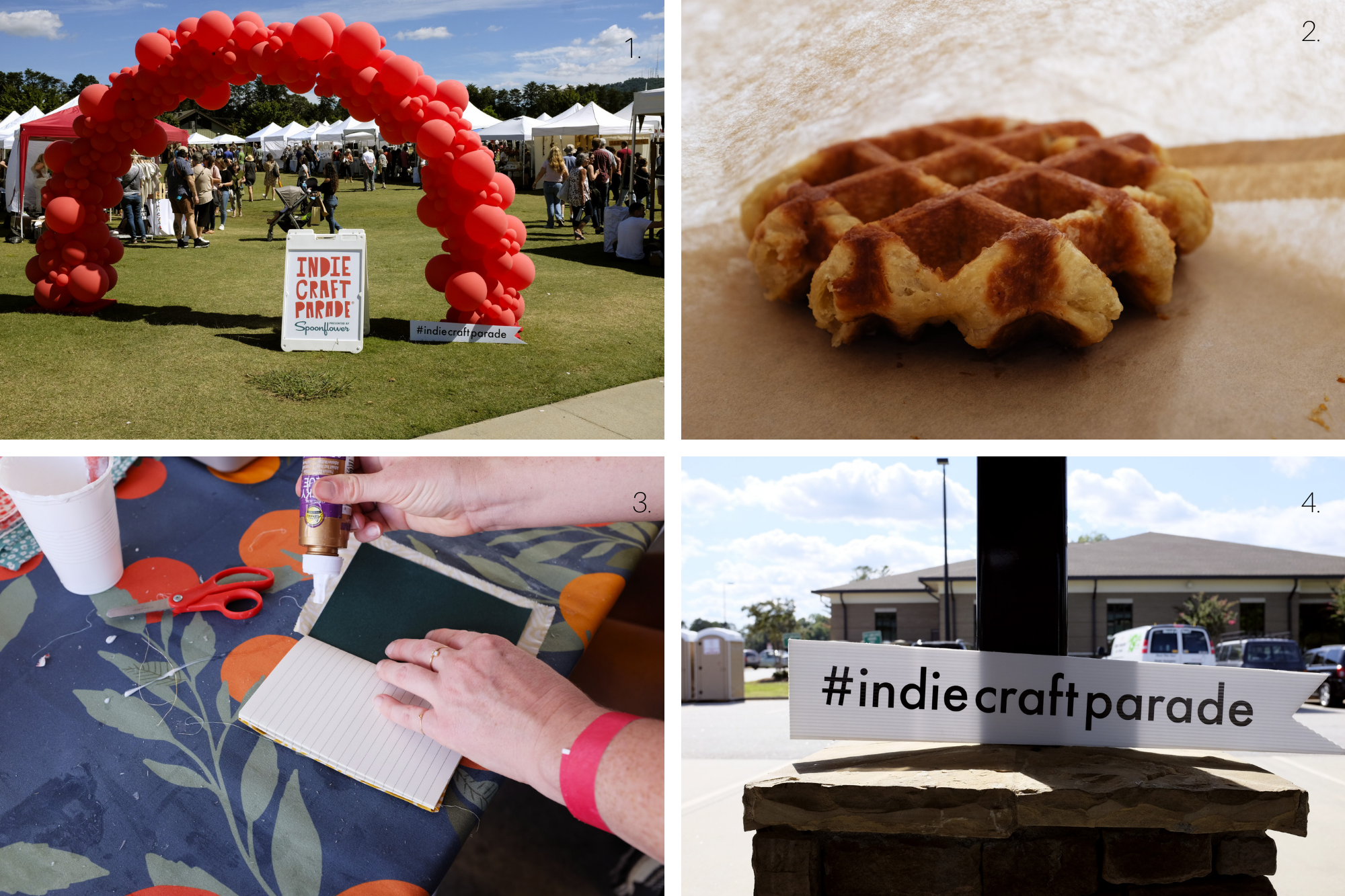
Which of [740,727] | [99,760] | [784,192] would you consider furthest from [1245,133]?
[740,727]

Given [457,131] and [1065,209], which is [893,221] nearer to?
[1065,209]

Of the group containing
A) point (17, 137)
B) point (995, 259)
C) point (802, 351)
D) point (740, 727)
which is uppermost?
point (17, 137)

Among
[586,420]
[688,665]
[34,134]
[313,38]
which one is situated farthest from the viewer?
[688,665]

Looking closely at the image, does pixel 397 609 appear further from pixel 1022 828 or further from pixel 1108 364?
pixel 1108 364

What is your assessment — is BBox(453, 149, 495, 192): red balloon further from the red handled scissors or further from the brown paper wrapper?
the red handled scissors

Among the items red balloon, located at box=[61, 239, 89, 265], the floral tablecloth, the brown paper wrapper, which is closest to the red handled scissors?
the floral tablecloth

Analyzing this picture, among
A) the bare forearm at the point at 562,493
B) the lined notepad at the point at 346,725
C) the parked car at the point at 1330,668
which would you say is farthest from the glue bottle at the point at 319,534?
the parked car at the point at 1330,668

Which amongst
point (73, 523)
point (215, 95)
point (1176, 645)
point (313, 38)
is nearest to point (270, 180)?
point (215, 95)
